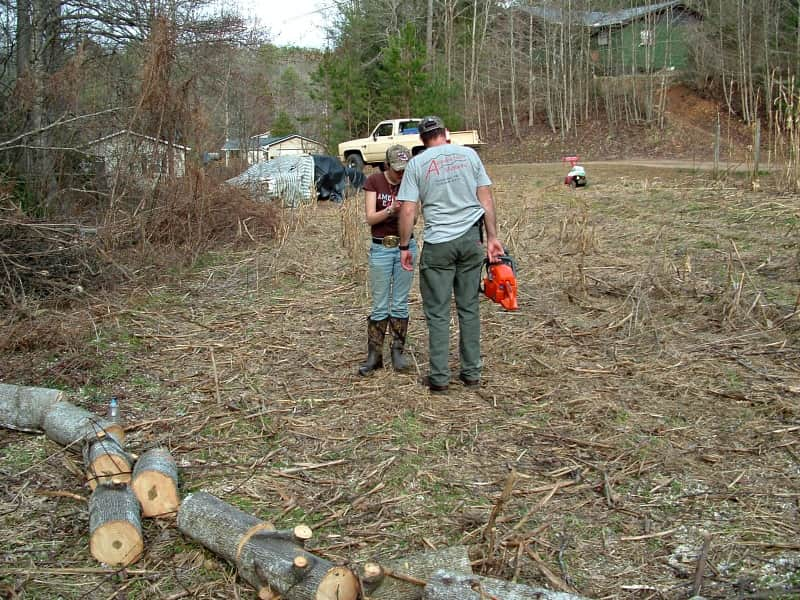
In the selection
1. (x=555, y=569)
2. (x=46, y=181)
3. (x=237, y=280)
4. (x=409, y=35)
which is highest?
(x=409, y=35)

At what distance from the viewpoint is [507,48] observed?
3284 centimetres

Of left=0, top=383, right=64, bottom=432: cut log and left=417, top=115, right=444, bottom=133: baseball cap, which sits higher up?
left=417, top=115, right=444, bottom=133: baseball cap

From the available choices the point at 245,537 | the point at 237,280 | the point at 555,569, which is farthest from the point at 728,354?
the point at 237,280

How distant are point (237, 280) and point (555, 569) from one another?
6138mm

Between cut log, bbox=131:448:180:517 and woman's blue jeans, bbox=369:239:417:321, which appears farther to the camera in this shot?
woman's blue jeans, bbox=369:239:417:321

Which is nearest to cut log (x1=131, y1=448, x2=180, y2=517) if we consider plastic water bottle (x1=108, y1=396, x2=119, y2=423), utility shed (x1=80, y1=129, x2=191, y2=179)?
plastic water bottle (x1=108, y1=396, x2=119, y2=423)

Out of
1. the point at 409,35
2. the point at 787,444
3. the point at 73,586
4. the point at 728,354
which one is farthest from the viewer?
the point at 409,35

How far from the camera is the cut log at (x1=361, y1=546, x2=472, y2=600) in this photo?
258 centimetres

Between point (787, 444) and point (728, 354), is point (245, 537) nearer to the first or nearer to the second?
point (787, 444)

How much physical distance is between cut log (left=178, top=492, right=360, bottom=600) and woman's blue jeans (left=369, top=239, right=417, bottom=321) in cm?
214

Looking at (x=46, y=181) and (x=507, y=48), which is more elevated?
(x=507, y=48)

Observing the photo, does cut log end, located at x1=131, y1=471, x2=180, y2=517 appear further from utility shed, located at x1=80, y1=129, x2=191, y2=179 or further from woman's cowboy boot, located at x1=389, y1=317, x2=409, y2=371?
utility shed, located at x1=80, y1=129, x2=191, y2=179

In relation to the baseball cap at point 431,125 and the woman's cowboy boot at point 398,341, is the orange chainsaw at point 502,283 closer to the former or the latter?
the woman's cowboy boot at point 398,341

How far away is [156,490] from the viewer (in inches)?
133
